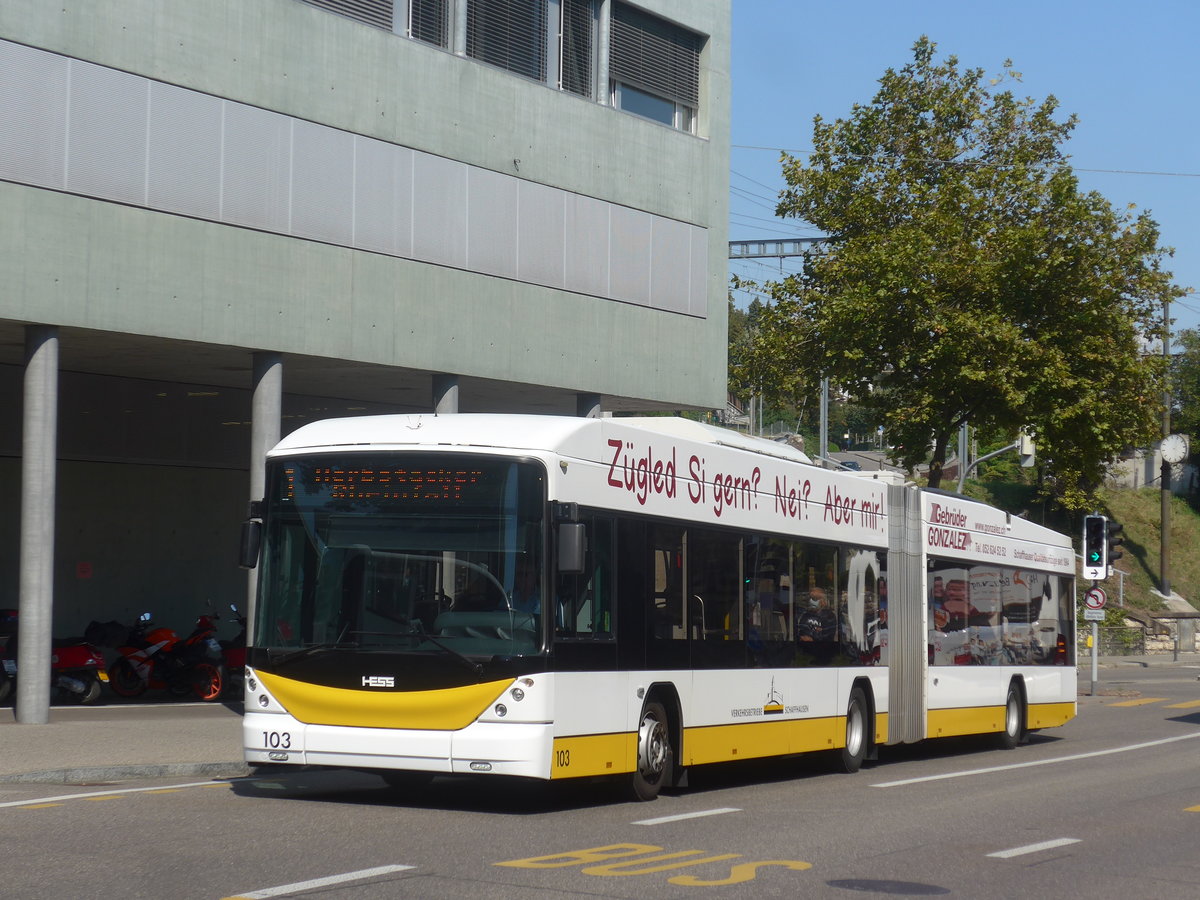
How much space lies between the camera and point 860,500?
1820cm

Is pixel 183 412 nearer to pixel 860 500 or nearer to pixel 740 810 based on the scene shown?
pixel 860 500

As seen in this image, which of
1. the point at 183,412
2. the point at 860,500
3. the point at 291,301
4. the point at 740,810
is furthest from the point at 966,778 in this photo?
the point at 183,412

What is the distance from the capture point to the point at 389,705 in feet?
39.5

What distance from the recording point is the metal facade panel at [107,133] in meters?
20.8

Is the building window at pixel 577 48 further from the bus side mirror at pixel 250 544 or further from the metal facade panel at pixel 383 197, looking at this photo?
the bus side mirror at pixel 250 544

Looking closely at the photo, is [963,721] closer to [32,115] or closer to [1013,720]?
[1013,720]

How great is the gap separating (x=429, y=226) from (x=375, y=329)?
1867 mm

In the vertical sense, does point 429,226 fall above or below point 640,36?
below

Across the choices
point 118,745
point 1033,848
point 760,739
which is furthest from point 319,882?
point 118,745

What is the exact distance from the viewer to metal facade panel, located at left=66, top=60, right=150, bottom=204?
818 inches

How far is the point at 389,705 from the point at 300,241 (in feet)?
41.6

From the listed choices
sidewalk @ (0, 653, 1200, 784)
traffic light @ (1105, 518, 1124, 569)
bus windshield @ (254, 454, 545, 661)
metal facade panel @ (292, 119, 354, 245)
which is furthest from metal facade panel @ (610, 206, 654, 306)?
bus windshield @ (254, 454, 545, 661)

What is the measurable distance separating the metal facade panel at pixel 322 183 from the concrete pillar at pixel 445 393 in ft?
9.23

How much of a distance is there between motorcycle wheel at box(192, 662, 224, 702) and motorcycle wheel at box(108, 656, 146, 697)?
772mm
